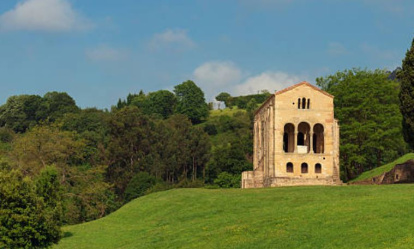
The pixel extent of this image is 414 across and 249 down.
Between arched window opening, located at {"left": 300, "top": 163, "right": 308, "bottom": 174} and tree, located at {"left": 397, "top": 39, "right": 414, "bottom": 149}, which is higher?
tree, located at {"left": 397, "top": 39, "right": 414, "bottom": 149}

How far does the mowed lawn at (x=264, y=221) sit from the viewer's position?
95.9ft

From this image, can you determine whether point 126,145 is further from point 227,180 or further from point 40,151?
point 40,151

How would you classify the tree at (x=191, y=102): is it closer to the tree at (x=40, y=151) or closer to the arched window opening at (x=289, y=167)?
the tree at (x=40, y=151)

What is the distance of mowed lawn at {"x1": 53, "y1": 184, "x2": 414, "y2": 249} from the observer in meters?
29.2

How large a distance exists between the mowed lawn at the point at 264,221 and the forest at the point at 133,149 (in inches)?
222

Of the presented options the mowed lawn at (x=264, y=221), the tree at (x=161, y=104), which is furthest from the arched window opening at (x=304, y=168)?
the tree at (x=161, y=104)

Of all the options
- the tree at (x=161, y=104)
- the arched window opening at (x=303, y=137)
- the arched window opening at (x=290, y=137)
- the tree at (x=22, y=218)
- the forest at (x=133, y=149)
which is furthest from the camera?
the tree at (x=161, y=104)

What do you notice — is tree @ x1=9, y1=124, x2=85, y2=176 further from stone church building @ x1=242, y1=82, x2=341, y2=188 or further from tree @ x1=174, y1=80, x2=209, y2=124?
tree @ x1=174, y1=80, x2=209, y2=124

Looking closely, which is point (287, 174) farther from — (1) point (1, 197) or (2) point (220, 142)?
(2) point (220, 142)

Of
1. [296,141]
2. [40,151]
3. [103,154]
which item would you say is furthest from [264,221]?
[103,154]

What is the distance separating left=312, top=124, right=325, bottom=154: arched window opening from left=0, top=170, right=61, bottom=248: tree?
40.2 m

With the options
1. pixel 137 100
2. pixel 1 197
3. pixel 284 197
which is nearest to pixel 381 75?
pixel 284 197

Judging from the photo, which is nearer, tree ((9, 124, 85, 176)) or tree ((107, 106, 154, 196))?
tree ((9, 124, 85, 176))

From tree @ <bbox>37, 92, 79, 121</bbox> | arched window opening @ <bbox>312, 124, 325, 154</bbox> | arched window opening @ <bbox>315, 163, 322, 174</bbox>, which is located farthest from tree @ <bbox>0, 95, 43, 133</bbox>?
arched window opening @ <bbox>315, 163, 322, 174</bbox>
